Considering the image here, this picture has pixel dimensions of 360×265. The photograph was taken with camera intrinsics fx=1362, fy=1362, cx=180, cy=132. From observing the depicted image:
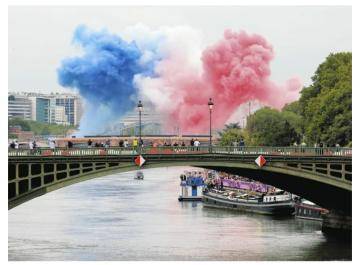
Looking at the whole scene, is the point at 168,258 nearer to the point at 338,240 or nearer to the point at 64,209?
the point at 338,240

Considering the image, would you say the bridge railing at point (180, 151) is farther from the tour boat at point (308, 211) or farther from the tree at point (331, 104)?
the tree at point (331, 104)

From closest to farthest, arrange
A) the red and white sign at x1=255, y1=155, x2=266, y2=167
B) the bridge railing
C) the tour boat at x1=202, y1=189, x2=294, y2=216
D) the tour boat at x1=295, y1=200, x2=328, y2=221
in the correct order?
1. the bridge railing
2. the red and white sign at x1=255, y1=155, x2=266, y2=167
3. the tour boat at x1=295, y1=200, x2=328, y2=221
4. the tour boat at x1=202, y1=189, x2=294, y2=216

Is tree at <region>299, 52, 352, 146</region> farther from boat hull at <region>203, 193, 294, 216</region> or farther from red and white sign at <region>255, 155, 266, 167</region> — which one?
red and white sign at <region>255, 155, 266, 167</region>

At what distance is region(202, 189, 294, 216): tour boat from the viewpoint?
75.7m

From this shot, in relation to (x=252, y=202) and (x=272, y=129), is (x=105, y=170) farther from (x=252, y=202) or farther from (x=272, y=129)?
(x=272, y=129)

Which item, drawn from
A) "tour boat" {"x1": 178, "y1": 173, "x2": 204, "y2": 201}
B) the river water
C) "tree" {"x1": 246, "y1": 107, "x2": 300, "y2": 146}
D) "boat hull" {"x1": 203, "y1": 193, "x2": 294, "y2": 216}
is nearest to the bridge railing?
the river water

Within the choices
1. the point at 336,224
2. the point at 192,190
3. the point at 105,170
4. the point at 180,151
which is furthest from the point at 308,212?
the point at 105,170

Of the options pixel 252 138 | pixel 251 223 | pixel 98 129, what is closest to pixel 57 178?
pixel 251 223

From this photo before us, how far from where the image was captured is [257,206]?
76.9m

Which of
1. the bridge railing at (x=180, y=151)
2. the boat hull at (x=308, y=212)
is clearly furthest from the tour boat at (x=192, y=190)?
the bridge railing at (x=180, y=151)

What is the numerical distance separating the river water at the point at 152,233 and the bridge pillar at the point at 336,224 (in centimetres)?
56

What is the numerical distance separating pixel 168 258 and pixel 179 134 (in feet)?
291

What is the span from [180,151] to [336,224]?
13.8 m

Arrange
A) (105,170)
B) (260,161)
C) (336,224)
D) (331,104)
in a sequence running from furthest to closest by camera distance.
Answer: (331,104) → (336,224) → (260,161) → (105,170)
